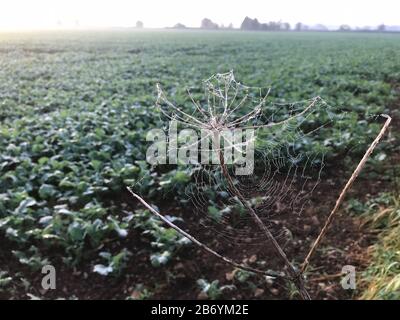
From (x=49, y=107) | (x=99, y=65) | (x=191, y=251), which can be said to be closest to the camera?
(x=191, y=251)

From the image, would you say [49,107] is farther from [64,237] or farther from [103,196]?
[64,237]

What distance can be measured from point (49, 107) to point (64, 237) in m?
5.57

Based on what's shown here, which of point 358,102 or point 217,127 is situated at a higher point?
point 217,127

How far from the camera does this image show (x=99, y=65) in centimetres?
1645

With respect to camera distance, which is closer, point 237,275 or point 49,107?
point 237,275

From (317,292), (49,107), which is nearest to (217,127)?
(317,292)

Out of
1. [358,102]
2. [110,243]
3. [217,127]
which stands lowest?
[110,243]

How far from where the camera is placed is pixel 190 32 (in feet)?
129
